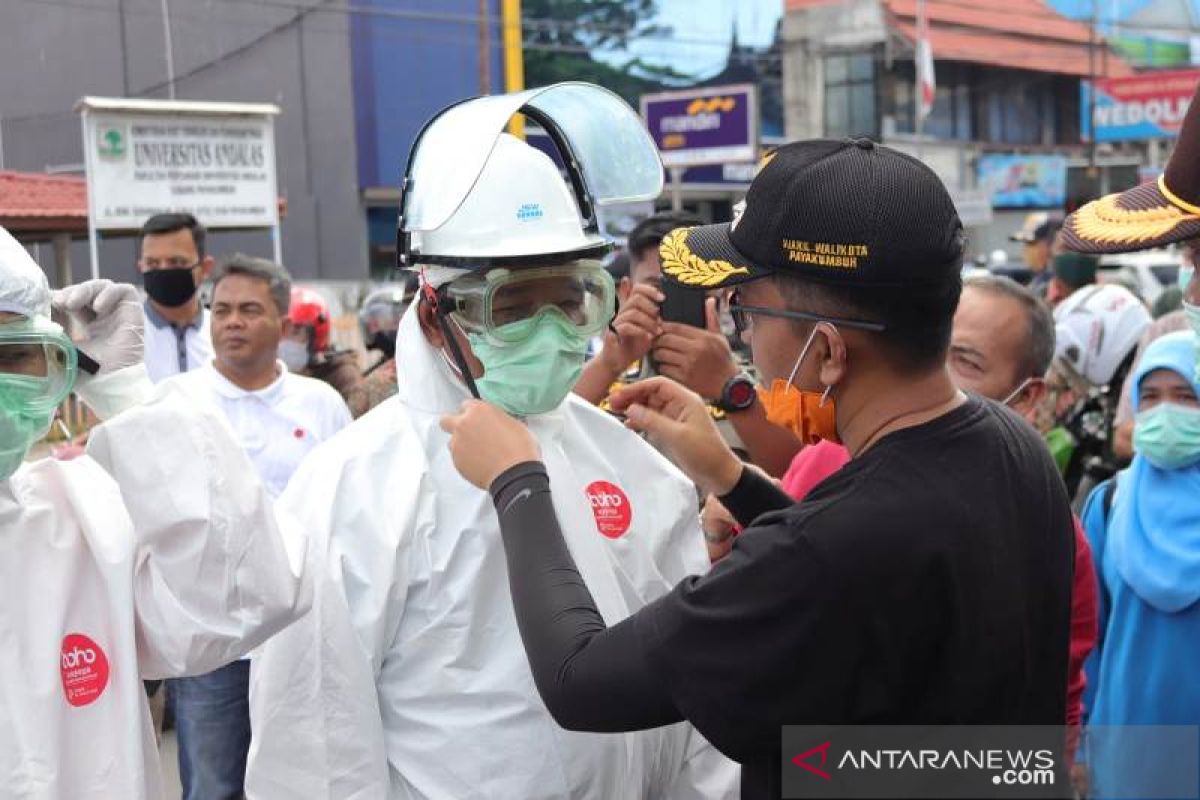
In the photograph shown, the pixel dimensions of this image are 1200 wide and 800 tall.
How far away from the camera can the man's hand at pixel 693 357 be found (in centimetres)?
359

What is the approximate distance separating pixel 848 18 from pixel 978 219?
17202mm

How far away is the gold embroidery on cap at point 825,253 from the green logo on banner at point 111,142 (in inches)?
363

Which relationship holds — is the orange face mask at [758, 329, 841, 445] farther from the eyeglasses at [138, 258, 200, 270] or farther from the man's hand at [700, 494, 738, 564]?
the eyeglasses at [138, 258, 200, 270]

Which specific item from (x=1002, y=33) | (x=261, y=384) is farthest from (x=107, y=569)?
(x=1002, y=33)

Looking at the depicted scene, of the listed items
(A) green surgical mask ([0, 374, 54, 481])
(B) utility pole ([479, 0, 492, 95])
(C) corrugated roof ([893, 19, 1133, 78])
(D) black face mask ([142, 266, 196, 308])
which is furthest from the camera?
(C) corrugated roof ([893, 19, 1133, 78])

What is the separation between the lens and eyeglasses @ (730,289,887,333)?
1829 millimetres

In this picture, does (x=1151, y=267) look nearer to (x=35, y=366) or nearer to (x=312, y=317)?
(x=312, y=317)

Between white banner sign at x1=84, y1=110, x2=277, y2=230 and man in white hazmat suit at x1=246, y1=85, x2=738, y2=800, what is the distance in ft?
26.2

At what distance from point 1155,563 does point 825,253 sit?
6.08ft

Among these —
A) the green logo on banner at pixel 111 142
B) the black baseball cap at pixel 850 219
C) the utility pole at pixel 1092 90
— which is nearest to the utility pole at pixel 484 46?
the green logo on banner at pixel 111 142

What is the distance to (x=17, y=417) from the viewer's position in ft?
7.71

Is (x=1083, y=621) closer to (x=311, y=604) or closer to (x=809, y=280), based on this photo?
(x=809, y=280)

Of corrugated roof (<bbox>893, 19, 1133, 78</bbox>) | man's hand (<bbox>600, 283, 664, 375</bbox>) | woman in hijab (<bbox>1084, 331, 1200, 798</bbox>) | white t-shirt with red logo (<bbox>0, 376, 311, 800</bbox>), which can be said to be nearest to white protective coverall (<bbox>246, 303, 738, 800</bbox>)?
white t-shirt with red logo (<bbox>0, 376, 311, 800</bbox>)

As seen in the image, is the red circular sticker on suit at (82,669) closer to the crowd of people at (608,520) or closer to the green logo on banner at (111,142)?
the crowd of people at (608,520)
